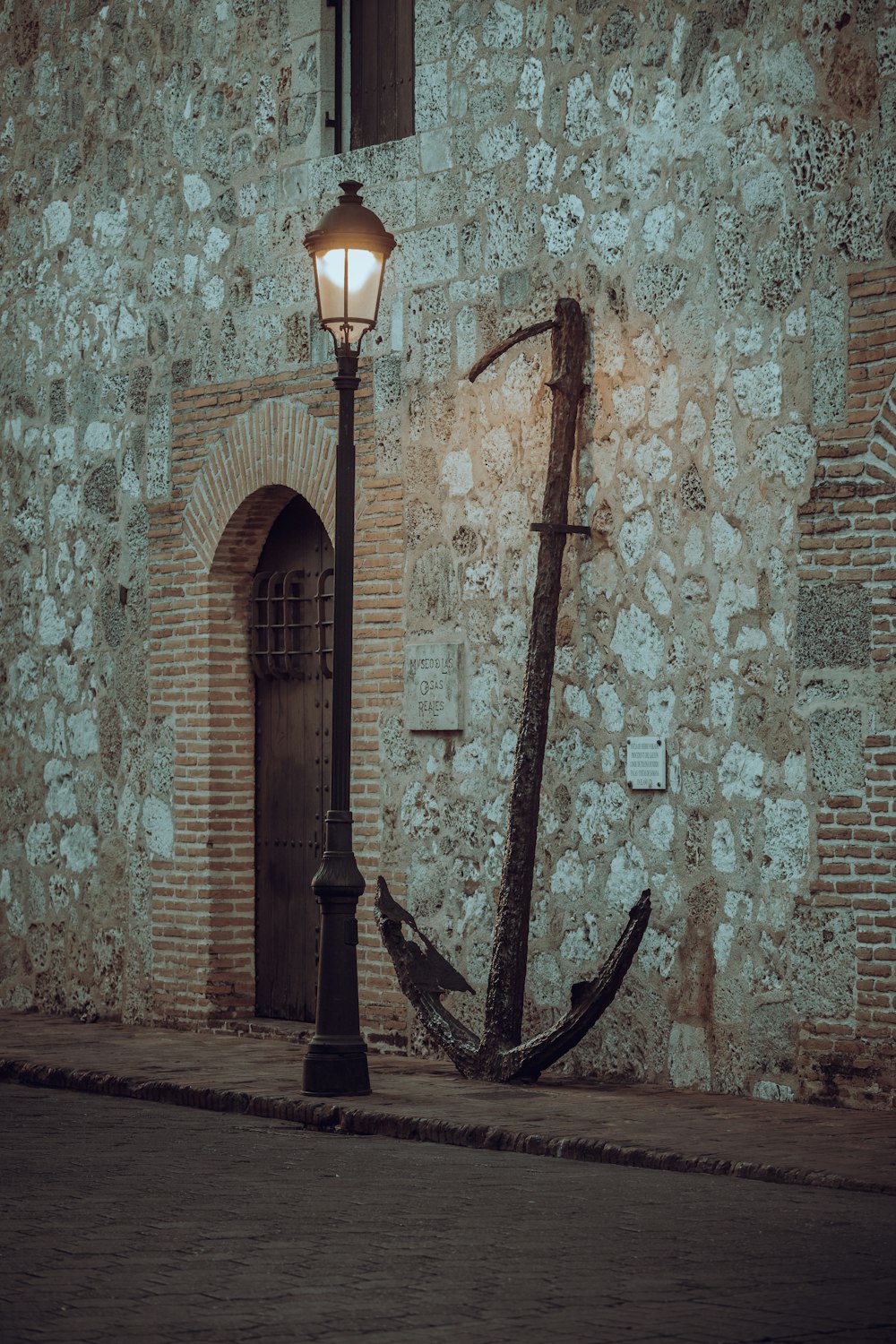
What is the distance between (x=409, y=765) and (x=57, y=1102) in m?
2.62

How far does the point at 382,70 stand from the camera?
12703 millimetres

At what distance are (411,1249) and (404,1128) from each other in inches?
106

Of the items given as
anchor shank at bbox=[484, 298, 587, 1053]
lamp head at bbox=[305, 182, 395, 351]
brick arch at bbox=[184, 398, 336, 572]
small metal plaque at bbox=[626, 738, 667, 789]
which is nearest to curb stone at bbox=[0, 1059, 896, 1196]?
anchor shank at bbox=[484, 298, 587, 1053]

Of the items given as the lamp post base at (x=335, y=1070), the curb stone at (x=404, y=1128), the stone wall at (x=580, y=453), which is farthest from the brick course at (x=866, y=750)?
the lamp post base at (x=335, y=1070)

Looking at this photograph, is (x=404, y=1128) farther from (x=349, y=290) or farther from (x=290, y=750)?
(x=290, y=750)

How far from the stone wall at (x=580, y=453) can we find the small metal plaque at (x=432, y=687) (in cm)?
10

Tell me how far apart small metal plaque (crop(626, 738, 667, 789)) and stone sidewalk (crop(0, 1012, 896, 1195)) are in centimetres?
143

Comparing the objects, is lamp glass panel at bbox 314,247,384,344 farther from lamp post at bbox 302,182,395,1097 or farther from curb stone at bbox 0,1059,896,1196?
curb stone at bbox 0,1059,896,1196

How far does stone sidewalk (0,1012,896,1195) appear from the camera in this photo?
27.2ft

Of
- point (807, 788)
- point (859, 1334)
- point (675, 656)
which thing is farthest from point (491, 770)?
point (859, 1334)

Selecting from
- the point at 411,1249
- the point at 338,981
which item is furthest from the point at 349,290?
the point at 411,1249

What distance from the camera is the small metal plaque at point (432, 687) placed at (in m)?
11.8

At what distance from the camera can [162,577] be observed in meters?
14.0

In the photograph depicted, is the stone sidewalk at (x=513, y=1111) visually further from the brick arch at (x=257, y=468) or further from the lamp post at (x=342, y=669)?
the brick arch at (x=257, y=468)
